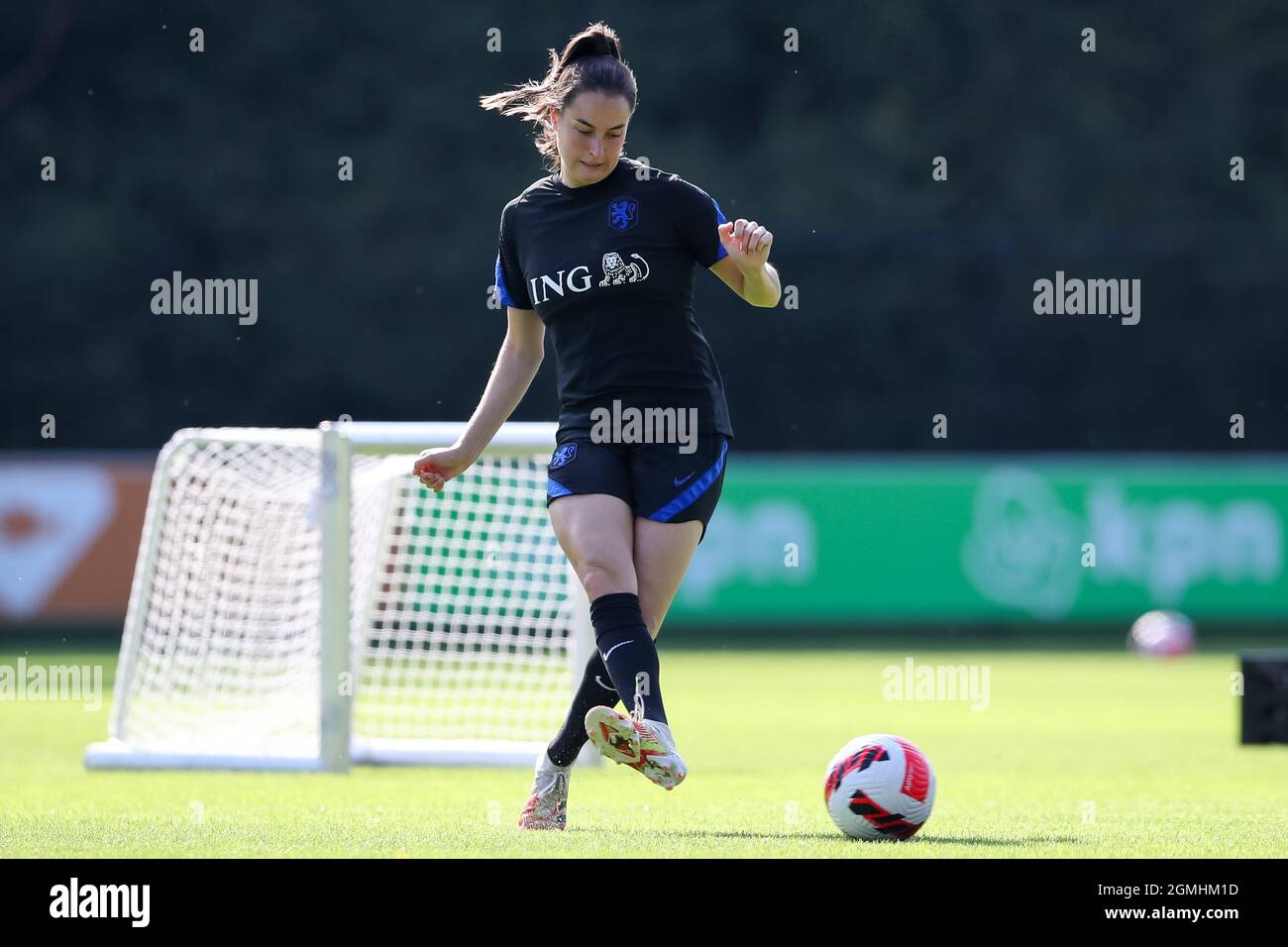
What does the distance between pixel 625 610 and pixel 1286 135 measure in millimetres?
21423

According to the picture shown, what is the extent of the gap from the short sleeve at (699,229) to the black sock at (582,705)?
3.47 feet

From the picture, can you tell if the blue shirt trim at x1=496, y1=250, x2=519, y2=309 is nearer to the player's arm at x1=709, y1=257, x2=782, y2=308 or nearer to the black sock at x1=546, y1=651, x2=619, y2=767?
the player's arm at x1=709, y1=257, x2=782, y2=308

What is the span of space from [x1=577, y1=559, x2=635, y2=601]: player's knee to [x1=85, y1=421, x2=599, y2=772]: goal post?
2.59 meters

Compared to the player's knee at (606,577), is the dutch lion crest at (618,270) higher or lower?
higher

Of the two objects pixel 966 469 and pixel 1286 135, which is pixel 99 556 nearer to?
pixel 966 469

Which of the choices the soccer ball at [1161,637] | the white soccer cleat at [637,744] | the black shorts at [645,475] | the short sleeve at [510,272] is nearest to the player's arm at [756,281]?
the black shorts at [645,475]

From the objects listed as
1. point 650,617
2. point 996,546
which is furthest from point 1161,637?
point 650,617

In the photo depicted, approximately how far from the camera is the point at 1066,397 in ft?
57.2

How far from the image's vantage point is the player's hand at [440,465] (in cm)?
515

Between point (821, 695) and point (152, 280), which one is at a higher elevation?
point (152, 280)

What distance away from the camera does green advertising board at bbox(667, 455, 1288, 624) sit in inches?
600

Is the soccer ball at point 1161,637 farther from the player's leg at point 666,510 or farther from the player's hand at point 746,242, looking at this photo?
the player's hand at point 746,242

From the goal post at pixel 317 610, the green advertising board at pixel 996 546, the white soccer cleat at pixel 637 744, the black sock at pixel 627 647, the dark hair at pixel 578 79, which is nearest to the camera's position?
the white soccer cleat at pixel 637 744

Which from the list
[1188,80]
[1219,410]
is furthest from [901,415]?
[1188,80]
